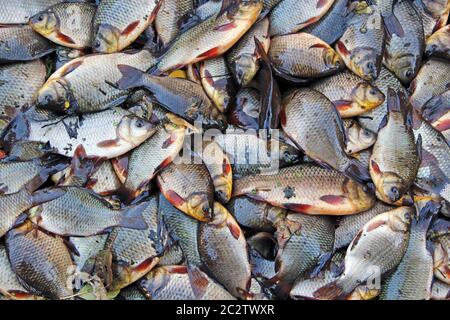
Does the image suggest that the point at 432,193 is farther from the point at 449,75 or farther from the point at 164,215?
the point at 164,215

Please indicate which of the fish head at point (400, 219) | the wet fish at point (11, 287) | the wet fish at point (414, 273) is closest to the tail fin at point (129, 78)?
the wet fish at point (11, 287)

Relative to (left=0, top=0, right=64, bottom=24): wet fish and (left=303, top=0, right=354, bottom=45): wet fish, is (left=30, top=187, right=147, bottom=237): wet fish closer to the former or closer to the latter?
(left=0, top=0, right=64, bottom=24): wet fish

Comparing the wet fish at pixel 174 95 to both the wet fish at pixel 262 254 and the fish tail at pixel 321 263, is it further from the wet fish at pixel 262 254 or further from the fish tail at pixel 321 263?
the fish tail at pixel 321 263

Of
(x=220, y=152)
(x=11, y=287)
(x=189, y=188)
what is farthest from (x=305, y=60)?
(x=11, y=287)

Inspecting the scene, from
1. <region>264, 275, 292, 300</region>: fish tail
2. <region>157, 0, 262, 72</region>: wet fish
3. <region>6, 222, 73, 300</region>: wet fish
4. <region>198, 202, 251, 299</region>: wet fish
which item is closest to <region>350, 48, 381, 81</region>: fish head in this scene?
<region>157, 0, 262, 72</region>: wet fish

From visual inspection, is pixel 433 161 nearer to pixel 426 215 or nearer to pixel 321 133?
pixel 426 215
